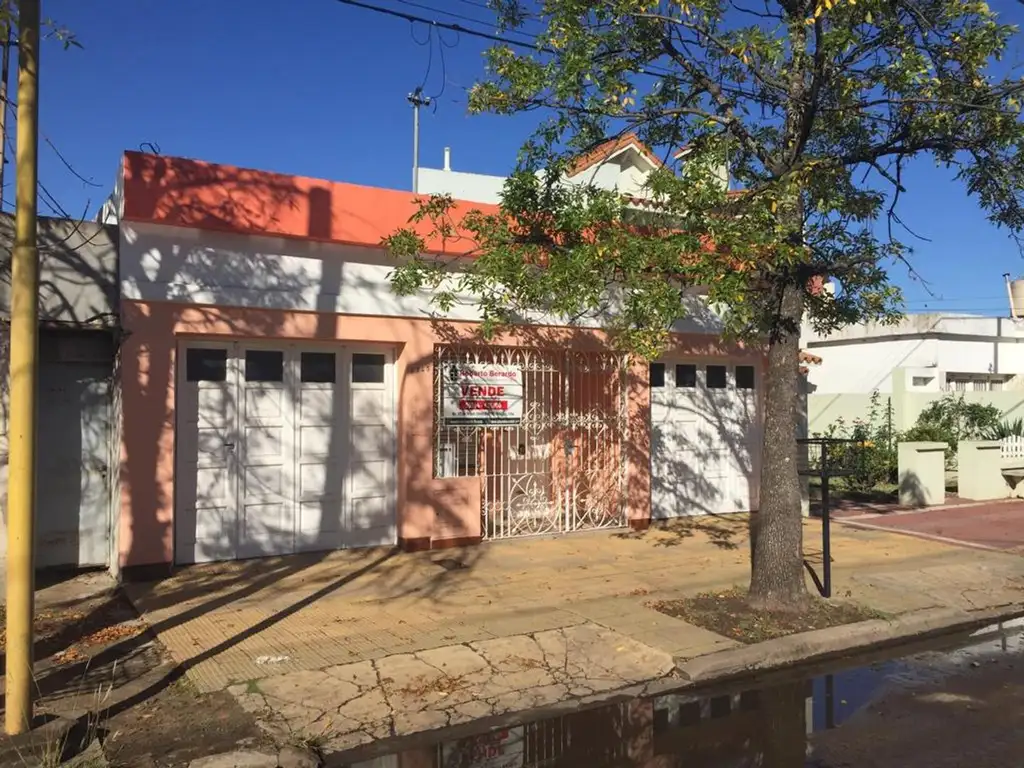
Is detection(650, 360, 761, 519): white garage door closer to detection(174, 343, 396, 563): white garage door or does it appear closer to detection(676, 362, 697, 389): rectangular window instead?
detection(676, 362, 697, 389): rectangular window

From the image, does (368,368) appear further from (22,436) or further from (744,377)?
(744,377)

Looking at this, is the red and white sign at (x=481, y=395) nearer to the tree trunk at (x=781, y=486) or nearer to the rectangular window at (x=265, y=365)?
the rectangular window at (x=265, y=365)

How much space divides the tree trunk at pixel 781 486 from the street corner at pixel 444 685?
165cm

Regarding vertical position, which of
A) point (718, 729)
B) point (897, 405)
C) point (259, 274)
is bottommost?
point (718, 729)

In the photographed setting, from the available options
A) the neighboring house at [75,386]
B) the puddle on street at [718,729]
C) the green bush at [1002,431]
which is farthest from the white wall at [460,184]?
the puddle on street at [718,729]

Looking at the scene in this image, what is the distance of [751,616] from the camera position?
7191 mm

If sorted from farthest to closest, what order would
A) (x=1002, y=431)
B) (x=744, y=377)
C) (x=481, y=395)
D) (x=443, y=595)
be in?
(x=1002, y=431) → (x=744, y=377) → (x=481, y=395) → (x=443, y=595)

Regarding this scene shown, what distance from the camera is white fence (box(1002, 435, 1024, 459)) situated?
15.5m

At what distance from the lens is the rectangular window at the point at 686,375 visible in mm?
12148

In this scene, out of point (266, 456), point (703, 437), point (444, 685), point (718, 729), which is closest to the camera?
point (718, 729)

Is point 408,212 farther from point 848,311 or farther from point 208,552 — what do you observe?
point 848,311

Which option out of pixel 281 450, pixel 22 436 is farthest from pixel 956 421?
pixel 22 436

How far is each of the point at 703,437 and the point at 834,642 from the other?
5.74 meters

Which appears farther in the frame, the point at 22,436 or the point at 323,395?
the point at 323,395
